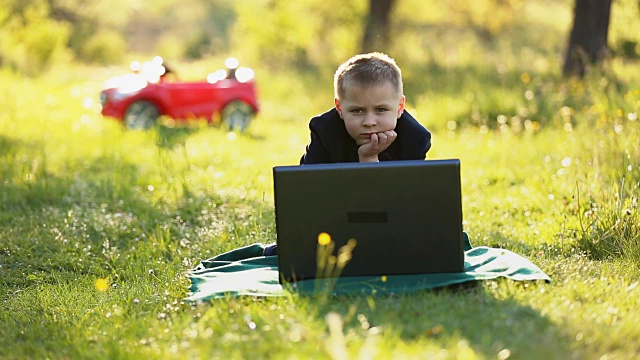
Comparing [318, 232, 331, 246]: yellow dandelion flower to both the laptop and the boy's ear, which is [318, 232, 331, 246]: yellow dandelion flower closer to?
the laptop

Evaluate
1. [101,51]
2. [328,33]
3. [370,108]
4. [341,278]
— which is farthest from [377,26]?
[341,278]

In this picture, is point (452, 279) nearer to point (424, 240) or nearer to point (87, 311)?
point (424, 240)

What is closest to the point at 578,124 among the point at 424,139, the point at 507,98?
the point at 507,98

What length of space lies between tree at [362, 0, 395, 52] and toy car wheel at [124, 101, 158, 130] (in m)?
6.03

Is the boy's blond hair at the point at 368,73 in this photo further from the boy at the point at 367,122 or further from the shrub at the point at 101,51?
the shrub at the point at 101,51

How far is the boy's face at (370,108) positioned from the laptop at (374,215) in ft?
2.25

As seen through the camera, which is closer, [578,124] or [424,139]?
[424,139]

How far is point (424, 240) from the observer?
4.26 meters

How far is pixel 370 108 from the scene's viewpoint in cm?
479

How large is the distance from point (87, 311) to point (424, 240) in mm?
1590

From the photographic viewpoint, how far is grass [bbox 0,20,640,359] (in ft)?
11.9

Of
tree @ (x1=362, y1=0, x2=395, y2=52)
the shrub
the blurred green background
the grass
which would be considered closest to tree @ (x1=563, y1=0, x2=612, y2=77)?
the grass

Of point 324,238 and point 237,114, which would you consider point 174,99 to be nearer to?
point 237,114

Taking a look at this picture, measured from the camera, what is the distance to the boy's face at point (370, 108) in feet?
15.5
